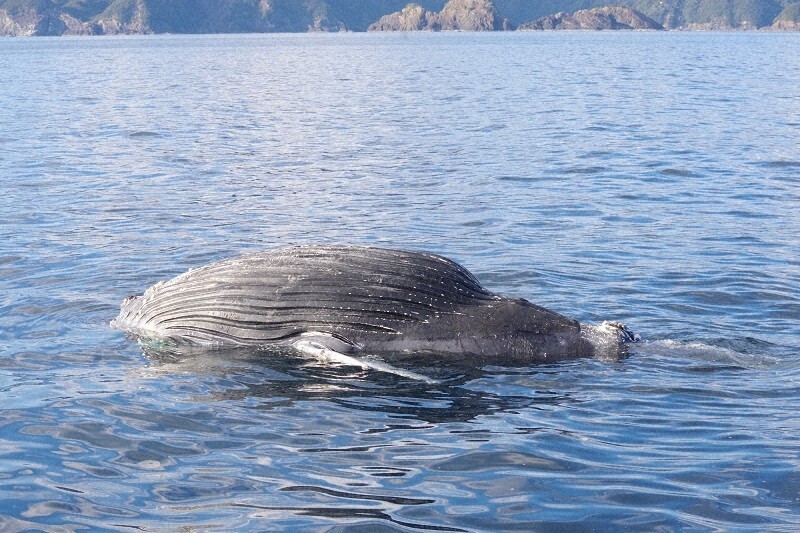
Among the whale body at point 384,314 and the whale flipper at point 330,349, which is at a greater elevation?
the whale body at point 384,314

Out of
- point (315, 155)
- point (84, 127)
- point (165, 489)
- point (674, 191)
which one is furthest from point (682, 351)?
point (84, 127)

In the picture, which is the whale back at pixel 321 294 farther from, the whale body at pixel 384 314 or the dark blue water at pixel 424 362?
the dark blue water at pixel 424 362

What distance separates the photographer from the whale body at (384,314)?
420 inches

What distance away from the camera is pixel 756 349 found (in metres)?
11.1

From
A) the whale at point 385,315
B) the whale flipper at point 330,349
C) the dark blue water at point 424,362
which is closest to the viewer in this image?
the dark blue water at point 424,362

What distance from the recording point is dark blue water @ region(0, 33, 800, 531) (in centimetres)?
761

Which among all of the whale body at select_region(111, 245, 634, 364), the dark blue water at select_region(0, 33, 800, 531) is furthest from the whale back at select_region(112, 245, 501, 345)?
the dark blue water at select_region(0, 33, 800, 531)

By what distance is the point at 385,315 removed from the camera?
1070 centimetres

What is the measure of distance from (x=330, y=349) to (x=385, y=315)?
2.13 feet

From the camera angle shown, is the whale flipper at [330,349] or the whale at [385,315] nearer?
the whale flipper at [330,349]

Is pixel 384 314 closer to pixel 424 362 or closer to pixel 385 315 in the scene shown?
pixel 385 315

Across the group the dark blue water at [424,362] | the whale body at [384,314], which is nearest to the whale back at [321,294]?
the whale body at [384,314]

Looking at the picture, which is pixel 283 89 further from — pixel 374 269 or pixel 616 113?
pixel 374 269

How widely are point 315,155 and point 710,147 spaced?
10.8 m
